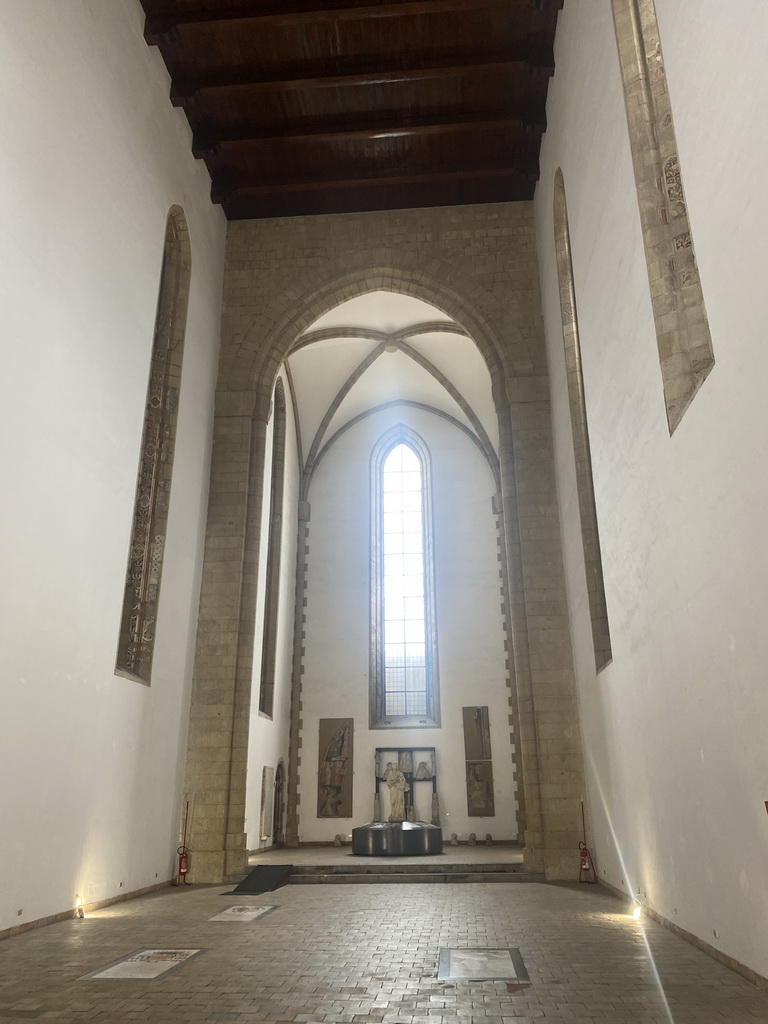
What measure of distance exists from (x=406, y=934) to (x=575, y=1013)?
7.25ft

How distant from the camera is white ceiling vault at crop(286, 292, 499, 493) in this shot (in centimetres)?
1399

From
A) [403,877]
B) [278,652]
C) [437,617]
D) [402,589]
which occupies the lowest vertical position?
[403,877]

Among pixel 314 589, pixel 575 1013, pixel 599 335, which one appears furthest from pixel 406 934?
pixel 314 589

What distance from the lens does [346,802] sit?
14.5 meters

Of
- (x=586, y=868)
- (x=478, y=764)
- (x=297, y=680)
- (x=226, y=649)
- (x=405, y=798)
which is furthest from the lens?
(x=297, y=680)

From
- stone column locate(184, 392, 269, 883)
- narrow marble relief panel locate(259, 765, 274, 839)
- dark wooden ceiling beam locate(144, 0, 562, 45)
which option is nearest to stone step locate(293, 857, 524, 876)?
stone column locate(184, 392, 269, 883)

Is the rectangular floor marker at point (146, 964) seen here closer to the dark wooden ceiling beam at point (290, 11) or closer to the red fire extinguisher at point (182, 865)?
the red fire extinguisher at point (182, 865)

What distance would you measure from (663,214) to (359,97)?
639 cm

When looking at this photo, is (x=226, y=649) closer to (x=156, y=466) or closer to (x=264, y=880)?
(x=156, y=466)

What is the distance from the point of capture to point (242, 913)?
654 cm

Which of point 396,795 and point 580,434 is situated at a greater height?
point 580,434

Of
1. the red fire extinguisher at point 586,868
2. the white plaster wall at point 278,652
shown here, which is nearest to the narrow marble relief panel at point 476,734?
the white plaster wall at point 278,652

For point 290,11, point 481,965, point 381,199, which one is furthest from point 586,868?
point 290,11

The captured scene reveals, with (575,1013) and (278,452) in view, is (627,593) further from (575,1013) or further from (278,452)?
(278,452)
